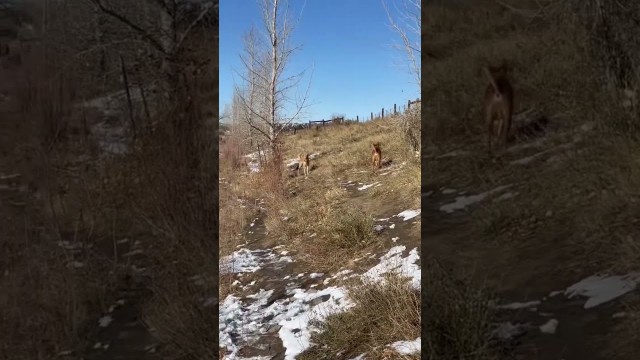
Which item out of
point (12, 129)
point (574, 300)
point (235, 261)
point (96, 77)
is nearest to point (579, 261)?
point (574, 300)

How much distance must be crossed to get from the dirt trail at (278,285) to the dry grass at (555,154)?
1602mm

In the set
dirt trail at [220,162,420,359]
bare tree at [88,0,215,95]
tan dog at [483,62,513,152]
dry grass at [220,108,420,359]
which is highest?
bare tree at [88,0,215,95]

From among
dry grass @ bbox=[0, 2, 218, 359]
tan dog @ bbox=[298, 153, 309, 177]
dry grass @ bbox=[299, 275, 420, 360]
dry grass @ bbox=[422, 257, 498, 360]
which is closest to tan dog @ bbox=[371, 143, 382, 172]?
tan dog @ bbox=[298, 153, 309, 177]

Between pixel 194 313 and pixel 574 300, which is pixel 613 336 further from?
pixel 194 313

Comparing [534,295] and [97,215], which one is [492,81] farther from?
[97,215]

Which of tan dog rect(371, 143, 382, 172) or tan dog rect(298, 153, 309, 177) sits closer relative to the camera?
tan dog rect(371, 143, 382, 172)

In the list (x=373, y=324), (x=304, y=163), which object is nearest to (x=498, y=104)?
(x=373, y=324)

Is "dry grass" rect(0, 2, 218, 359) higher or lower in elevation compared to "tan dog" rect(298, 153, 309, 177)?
lower

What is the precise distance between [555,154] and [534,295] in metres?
0.43

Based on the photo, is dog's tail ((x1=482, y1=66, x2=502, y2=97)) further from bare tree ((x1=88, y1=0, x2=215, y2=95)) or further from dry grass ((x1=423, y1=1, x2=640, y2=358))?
Answer: bare tree ((x1=88, y1=0, x2=215, y2=95))

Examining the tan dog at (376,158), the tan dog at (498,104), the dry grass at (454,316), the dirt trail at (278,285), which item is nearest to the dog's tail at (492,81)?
the tan dog at (498,104)

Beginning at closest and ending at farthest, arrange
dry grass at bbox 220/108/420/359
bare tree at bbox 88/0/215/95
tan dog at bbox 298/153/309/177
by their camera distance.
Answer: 1. bare tree at bbox 88/0/215/95
2. dry grass at bbox 220/108/420/359
3. tan dog at bbox 298/153/309/177

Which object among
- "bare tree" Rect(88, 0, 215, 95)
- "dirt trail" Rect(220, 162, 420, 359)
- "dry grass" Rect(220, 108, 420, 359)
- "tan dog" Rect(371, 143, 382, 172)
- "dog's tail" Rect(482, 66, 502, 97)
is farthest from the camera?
"tan dog" Rect(371, 143, 382, 172)

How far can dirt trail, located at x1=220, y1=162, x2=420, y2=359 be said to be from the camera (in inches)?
97.4
